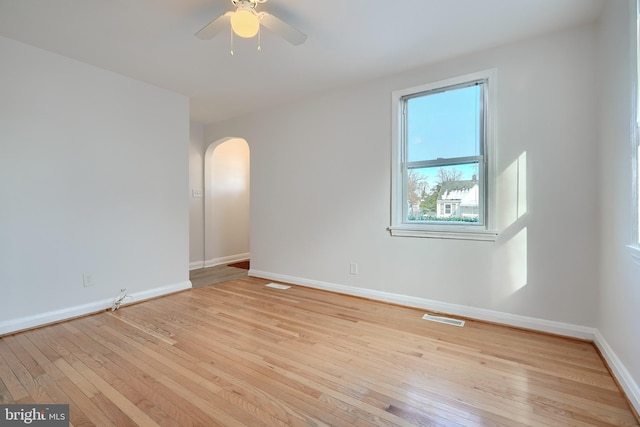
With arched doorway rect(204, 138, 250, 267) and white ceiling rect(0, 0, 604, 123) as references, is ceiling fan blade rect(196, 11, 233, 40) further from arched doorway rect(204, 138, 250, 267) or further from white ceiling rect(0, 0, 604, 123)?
arched doorway rect(204, 138, 250, 267)

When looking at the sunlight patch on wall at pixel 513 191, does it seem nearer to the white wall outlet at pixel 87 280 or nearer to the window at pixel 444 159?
the window at pixel 444 159

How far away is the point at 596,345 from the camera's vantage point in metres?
2.20

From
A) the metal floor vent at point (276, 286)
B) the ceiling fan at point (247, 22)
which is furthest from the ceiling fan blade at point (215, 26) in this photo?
the metal floor vent at point (276, 286)

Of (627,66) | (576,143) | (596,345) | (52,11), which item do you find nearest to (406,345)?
(596,345)

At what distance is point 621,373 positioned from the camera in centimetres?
173

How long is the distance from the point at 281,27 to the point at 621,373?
306cm

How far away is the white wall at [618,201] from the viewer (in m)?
1.63

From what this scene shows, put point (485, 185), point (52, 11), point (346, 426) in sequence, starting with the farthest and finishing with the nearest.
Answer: point (485, 185) → point (52, 11) → point (346, 426)

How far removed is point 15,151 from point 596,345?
16.2ft

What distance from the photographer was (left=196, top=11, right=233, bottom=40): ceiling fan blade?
6.24 feet

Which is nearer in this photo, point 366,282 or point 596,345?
point 596,345

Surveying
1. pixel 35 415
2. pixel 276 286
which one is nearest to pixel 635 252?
pixel 35 415

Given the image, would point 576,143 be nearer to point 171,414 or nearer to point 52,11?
point 171,414

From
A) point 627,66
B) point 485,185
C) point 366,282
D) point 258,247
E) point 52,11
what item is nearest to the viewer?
point 627,66
